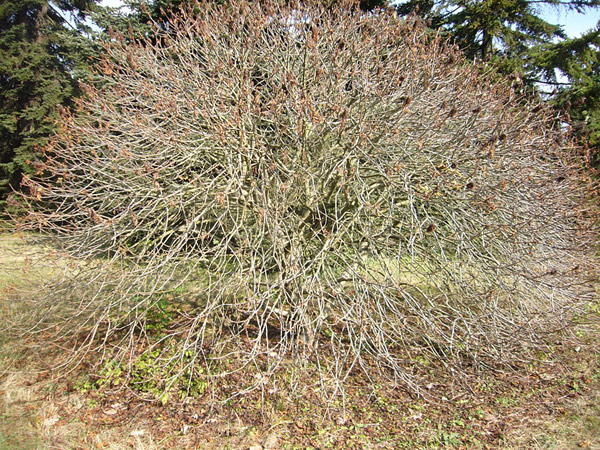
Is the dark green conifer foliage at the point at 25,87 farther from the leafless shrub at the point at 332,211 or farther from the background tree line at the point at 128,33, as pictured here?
the leafless shrub at the point at 332,211

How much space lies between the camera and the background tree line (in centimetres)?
956

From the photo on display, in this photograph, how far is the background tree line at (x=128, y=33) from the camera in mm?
9562

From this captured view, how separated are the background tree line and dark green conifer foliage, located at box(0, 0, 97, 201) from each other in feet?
0.09

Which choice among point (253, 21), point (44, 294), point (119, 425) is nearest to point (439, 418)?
point (119, 425)

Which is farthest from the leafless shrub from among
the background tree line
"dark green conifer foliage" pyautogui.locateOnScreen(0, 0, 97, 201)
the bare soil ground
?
"dark green conifer foliage" pyautogui.locateOnScreen(0, 0, 97, 201)

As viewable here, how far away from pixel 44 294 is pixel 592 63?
44.0ft

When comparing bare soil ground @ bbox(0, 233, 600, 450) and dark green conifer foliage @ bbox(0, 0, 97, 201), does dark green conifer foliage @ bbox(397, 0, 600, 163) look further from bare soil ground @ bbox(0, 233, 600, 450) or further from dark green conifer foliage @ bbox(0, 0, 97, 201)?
dark green conifer foliage @ bbox(0, 0, 97, 201)

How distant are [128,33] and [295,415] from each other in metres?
9.21

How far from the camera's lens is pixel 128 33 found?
922 cm

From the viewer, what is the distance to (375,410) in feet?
12.5

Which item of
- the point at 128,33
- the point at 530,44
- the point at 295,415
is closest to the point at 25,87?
the point at 128,33

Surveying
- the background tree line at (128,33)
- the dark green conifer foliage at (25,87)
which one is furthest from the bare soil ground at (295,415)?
the dark green conifer foliage at (25,87)

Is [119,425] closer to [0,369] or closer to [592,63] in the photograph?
[0,369]

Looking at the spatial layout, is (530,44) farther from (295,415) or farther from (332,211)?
(295,415)
